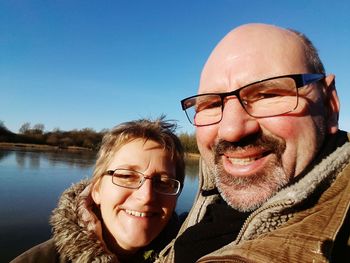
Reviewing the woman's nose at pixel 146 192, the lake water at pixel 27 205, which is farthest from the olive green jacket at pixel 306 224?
the lake water at pixel 27 205

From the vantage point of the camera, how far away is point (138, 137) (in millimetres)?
2418

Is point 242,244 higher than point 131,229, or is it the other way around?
point 242,244

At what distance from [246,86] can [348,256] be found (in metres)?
0.93

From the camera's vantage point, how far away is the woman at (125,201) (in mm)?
2121

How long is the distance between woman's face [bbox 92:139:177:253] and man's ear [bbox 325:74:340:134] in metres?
1.38

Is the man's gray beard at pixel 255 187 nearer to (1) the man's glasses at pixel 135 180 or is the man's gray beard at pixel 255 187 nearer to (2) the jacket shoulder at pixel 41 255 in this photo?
(1) the man's glasses at pixel 135 180

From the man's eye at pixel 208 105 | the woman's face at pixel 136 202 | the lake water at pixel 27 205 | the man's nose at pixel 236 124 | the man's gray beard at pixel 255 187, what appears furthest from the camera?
the lake water at pixel 27 205

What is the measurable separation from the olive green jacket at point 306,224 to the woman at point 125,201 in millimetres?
1191

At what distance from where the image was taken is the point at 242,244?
3.69 feet

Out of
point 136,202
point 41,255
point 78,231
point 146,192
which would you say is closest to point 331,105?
point 146,192

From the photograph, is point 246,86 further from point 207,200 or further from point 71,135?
point 71,135

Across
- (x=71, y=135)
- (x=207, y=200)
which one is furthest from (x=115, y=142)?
(x=71, y=135)

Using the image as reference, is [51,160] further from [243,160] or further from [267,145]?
[267,145]

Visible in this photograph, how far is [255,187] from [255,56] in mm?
748
